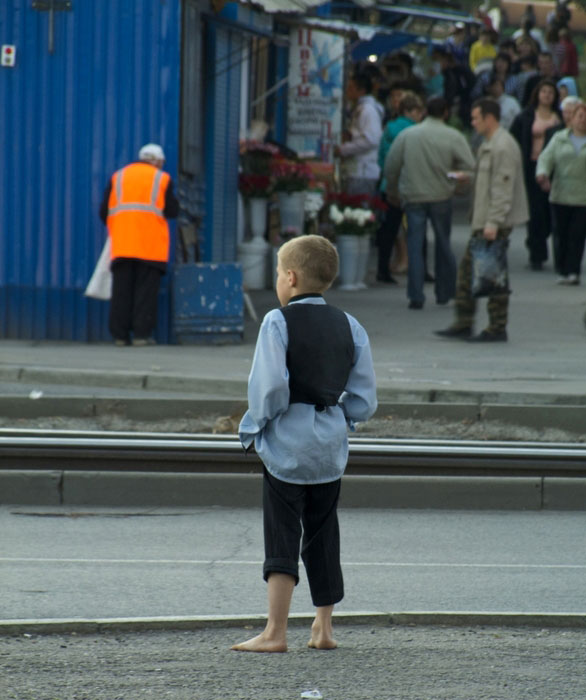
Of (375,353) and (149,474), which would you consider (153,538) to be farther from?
(375,353)

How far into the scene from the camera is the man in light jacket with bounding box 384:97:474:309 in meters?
14.8

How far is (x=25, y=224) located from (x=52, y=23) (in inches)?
70.2

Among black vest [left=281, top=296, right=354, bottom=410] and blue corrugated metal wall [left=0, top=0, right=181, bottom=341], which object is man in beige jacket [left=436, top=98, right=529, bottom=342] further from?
black vest [left=281, top=296, right=354, bottom=410]

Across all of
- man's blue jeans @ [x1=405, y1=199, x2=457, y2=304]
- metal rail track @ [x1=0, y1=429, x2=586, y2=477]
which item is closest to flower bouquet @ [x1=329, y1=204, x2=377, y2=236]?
man's blue jeans @ [x1=405, y1=199, x2=457, y2=304]

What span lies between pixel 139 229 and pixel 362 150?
592 cm

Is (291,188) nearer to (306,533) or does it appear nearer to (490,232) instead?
(490,232)

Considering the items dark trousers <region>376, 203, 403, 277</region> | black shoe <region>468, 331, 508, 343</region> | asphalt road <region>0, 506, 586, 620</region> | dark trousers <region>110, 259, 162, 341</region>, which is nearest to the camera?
asphalt road <region>0, 506, 586, 620</region>

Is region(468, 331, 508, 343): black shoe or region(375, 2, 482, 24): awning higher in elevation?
region(375, 2, 482, 24): awning

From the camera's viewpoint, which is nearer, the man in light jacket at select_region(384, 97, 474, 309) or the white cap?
the white cap

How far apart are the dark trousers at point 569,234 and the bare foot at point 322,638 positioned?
1215 centimetres

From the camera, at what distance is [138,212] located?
504 inches

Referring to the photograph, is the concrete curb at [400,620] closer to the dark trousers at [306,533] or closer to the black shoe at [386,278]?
the dark trousers at [306,533]

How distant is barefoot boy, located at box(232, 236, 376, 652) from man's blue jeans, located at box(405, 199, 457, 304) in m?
9.95

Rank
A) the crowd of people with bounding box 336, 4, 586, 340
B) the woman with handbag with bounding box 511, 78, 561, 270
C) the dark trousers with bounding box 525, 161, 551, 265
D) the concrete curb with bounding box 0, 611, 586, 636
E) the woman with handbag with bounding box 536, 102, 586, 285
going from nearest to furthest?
the concrete curb with bounding box 0, 611, 586, 636 → the crowd of people with bounding box 336, 4, 586, 340 → the woman with handbag with bounding box 536, 102, 586, 285 → the woman with handbag with bounding box 511, 78, 561, 270 → the dark trousers with bounding box 525, 161, 551, 265
